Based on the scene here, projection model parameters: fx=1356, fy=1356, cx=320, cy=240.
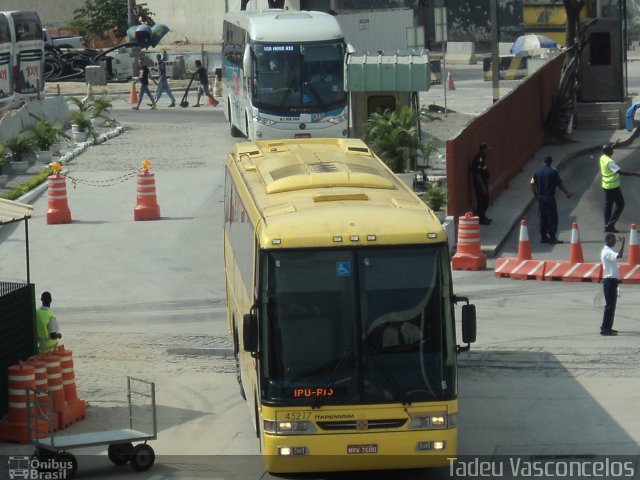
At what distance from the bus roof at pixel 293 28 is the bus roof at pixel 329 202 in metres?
19.2

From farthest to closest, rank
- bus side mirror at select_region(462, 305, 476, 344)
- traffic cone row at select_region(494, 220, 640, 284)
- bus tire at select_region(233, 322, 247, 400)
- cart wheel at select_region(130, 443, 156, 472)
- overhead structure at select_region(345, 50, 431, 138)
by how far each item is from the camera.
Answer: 1. overhead structure at select_region(345, 50, 431, 138)
2. traffic cone row at select_region(494, 220, 640, 284)
3. bus tire at select_region(233, 322, 247, 400)
4. cart wheel at select_region(130, 443, 156, 472)
5. bus side mirror at select_region(462, 305, 476, 344)

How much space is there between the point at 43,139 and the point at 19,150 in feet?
3.18

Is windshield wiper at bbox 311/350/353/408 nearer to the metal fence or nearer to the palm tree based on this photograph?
the metal fence

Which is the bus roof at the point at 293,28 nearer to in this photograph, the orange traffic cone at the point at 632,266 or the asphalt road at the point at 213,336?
the asphalt road at the point at 213,336

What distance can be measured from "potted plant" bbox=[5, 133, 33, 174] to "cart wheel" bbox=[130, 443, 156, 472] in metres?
21.8

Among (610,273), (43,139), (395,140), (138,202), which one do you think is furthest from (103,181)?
(610,273)

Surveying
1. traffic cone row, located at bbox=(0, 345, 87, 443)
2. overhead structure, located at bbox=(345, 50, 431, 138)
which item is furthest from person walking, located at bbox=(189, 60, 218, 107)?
traffic cone row, located at bbox=(0, 345, 87, 443)

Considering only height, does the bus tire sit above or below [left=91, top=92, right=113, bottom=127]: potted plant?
below

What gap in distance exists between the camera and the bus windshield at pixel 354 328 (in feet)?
40.9

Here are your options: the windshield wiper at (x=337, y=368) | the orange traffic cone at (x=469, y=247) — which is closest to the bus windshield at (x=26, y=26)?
the orange traffic cone at (x=469, y=247)

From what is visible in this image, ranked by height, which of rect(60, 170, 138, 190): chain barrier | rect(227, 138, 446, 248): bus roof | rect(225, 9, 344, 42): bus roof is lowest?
rect(60, 170, 138, 190): chain barrier

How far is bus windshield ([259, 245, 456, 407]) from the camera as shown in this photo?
1245cm

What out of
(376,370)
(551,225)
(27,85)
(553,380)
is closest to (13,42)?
(27,85)

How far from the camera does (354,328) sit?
1251 centimetres
